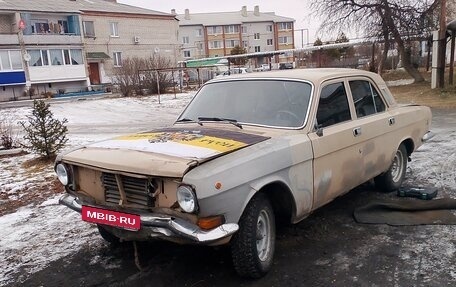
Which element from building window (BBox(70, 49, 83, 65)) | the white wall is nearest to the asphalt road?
the white wall

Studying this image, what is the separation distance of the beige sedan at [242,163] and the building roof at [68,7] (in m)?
39.0

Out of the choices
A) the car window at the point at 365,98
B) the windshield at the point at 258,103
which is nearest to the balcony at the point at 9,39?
the windshield at the point at 258,103

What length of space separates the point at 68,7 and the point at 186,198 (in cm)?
4365

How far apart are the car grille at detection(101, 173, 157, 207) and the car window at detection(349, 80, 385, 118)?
105 inches

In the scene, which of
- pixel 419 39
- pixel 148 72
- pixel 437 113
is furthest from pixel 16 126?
pixel 419 39

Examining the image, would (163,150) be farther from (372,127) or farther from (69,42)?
(69,42)

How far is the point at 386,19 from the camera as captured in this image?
905 inches

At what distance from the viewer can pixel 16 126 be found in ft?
55.5

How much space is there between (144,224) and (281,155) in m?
1.26


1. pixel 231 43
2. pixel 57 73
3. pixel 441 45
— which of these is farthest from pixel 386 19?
pixel 231 43

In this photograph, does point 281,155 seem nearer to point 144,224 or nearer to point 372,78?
point 144,224

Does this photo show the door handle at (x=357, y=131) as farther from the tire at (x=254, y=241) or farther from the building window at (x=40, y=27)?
the building window at (x=40, y=27)

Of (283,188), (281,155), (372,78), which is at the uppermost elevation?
(372,78)

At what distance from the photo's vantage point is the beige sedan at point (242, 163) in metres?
3.19
